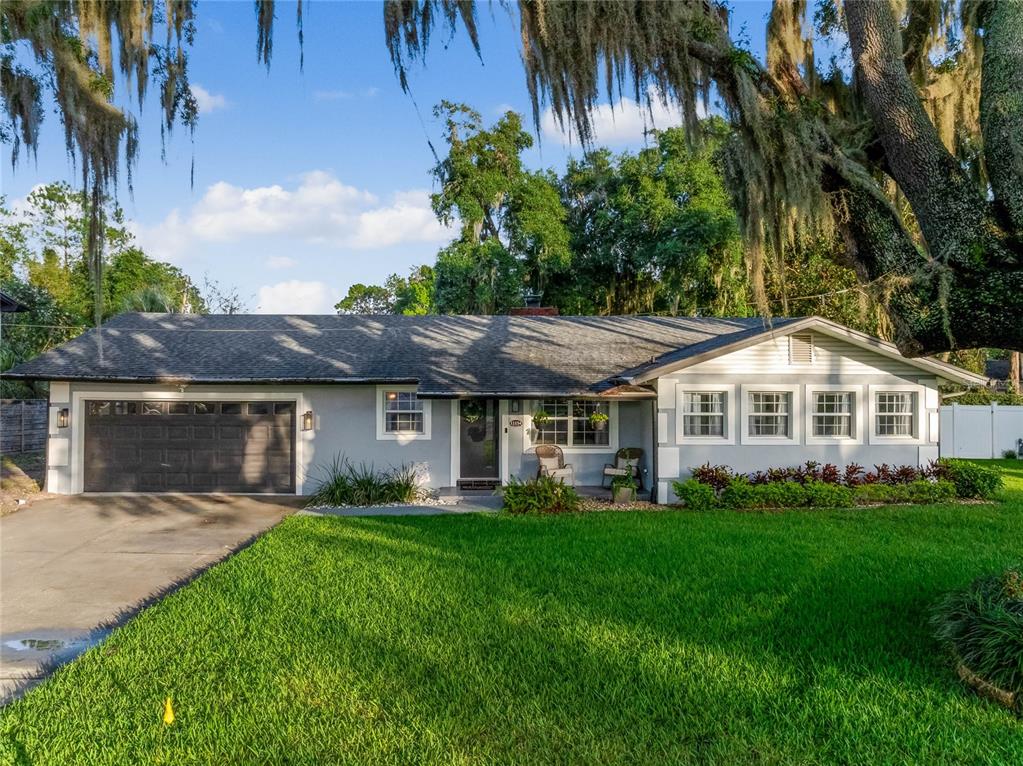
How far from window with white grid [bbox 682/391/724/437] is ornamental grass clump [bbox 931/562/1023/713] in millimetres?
6766

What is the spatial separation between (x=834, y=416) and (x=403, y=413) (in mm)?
8400

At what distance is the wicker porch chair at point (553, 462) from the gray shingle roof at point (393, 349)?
1302mm

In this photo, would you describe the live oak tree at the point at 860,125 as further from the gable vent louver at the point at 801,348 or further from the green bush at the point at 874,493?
the green bush at the point at 874,493

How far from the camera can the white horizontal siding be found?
11.5m

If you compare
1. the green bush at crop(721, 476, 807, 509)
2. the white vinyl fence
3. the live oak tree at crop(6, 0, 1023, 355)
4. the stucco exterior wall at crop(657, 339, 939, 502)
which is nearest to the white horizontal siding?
the stucco exterior wall at crop(657, 339, 939, 502)

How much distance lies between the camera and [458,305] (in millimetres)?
23656

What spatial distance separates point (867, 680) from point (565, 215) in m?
21.9

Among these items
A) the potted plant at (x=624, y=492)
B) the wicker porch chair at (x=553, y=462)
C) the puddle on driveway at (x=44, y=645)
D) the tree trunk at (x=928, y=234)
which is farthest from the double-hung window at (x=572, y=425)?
the puddle on driveway at (x=44, y=645)

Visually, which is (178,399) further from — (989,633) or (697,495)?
(989,633)

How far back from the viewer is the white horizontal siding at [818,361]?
37.6 ft

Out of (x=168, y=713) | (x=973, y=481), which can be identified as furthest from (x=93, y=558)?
(x=973, y=481)

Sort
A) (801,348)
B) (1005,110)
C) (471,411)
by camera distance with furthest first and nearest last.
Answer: (471,411) → (801,348) → (1005,110)

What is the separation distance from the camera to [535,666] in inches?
175

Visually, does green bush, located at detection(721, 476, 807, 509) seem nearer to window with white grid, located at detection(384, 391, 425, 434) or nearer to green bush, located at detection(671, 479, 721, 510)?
green bush, located at detection(671, 479, 721, 510)
